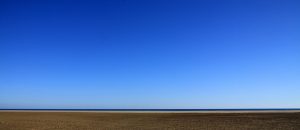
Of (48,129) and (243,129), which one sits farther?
(48,129)

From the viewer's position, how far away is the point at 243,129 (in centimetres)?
3459

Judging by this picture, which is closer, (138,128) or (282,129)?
(282,129)

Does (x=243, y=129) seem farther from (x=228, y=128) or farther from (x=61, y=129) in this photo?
(x=61, y=129)

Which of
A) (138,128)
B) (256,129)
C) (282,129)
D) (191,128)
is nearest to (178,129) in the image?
(191,128)

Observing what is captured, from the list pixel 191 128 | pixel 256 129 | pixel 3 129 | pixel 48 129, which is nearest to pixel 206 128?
pixel 191 128

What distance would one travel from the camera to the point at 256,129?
34.6m

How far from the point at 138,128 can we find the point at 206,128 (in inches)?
252

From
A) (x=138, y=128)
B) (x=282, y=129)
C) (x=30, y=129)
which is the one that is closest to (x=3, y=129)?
(x=30, y=129)

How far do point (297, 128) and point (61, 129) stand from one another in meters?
21.4

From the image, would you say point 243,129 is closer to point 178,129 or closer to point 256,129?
point 256,129

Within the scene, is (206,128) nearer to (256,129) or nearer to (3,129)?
(256,129)

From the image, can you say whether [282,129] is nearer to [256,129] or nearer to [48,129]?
[256,129]

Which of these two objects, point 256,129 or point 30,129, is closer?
point 256,129

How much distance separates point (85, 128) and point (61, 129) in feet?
7.82
